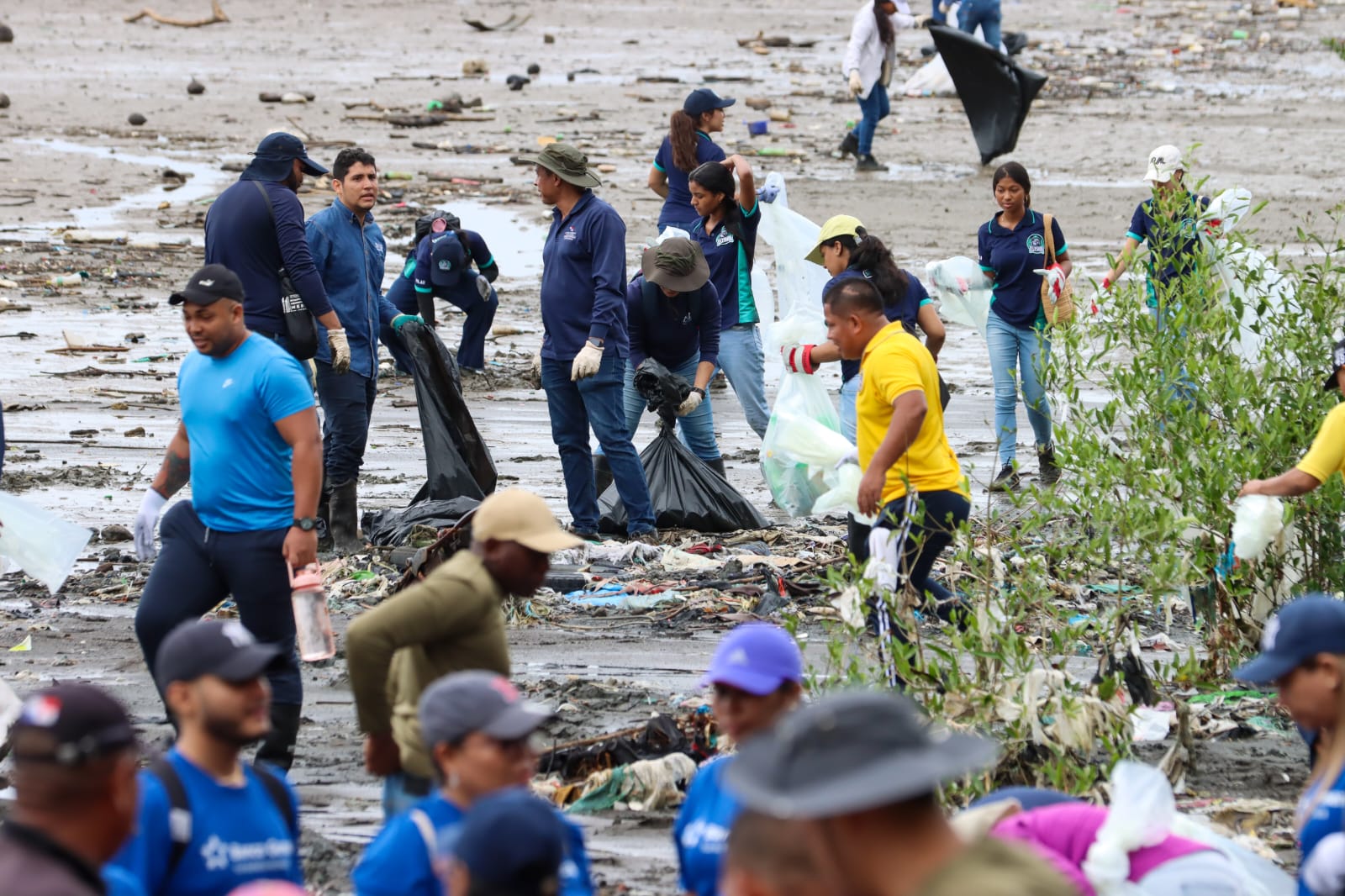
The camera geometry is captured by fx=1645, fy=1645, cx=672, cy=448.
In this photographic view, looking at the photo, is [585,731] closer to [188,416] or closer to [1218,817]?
[188,416]

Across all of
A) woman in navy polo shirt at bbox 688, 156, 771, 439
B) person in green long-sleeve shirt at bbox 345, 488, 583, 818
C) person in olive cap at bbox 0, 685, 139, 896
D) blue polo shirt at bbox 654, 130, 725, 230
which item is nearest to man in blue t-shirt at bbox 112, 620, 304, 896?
person in olive cap at bbox 0, 685, 139, 896

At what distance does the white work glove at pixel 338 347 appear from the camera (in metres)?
7.95

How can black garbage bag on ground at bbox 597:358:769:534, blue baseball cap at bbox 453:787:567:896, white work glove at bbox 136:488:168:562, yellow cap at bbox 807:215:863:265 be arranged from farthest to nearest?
black garbage bag on ground at bbox 597:358:769:534 < yellow cap at bbox 807:215:863:265 < white work glove at bbox 136:488:168:562 < blue baseball cap at bbox 453:787:567:896

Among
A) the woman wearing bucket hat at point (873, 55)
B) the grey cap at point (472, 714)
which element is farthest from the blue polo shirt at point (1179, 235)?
the woman wearing bucket hat at point (873, 55)

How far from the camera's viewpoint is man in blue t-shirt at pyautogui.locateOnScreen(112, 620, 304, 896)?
328 centimetres

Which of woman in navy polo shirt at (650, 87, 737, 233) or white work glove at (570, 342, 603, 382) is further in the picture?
woman in navy polo shirt at (650, 87, 737, 233)

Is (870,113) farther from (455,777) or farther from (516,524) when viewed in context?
(455,777)

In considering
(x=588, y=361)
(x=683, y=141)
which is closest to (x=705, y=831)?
(x=588, y=361)

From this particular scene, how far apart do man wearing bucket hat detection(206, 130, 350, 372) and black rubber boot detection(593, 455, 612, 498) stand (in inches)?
75.5

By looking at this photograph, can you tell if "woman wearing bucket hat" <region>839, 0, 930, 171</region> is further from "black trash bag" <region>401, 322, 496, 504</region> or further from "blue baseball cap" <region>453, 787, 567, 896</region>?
"blue baseball cap" <region>453, 787, 567, 896</region>

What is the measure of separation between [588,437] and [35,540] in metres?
3.19

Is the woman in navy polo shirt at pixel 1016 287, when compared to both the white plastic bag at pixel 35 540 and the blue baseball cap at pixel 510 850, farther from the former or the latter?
the blue baseball cap at pixel 510 850

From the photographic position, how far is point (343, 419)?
8344 mm

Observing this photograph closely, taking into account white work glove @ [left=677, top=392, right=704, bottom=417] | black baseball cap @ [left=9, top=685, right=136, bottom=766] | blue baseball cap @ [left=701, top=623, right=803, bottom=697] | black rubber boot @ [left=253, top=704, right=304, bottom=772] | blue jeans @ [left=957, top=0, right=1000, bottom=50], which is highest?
blue jeans @ [left=957, top=0, right=1000, bottom=50]
